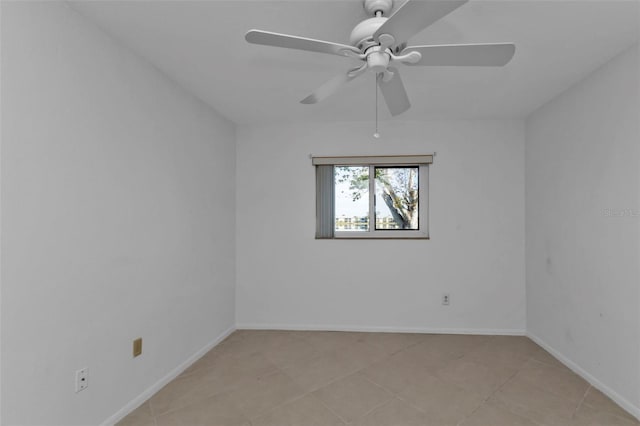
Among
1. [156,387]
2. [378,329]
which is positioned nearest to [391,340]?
[378,329]

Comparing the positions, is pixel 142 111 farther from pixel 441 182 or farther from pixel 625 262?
pixel 625 262

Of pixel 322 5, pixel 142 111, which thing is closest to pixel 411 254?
pixel 322 5

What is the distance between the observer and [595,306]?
2.17 meters

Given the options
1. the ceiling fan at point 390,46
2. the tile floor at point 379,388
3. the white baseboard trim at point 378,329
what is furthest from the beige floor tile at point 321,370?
the ceiling fan at point 390,46

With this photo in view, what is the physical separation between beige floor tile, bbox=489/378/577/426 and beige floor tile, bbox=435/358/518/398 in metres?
0.06

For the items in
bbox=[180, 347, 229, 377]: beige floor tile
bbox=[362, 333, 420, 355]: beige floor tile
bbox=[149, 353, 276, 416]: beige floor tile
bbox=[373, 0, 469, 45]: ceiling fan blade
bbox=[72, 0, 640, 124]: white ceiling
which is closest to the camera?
bbox=[373, 0, 469, 45]: ceiling fan blade

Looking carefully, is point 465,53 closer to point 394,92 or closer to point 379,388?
point 394,92

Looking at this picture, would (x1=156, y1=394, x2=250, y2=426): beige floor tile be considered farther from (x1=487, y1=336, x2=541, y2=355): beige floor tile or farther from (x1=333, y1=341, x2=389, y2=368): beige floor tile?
(x1=487, y1=336, x2=541, y2=355): beige floor tile

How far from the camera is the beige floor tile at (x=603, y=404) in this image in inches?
73.1

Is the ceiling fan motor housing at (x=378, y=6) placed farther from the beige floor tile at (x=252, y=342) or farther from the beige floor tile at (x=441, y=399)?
the beige floor tile at (x=252, y=342)

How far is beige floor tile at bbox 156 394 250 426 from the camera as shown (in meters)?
1.78

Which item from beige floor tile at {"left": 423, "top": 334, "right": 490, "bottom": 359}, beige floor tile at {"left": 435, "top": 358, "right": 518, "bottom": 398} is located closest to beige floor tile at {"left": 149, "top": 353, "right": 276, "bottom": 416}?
beige floor tile at {"left": 435, "top": 358, "right": 518, "bottom": 398}

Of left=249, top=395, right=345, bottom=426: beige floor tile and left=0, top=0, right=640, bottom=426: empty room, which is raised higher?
left=0, top=0, right=640, bottom=426: empty room

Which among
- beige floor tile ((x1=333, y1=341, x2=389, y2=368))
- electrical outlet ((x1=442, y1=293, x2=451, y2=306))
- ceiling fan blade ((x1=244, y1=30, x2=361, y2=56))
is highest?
ceiling fan blade ((x1=244, y1=30, x2=361, y2=56))
